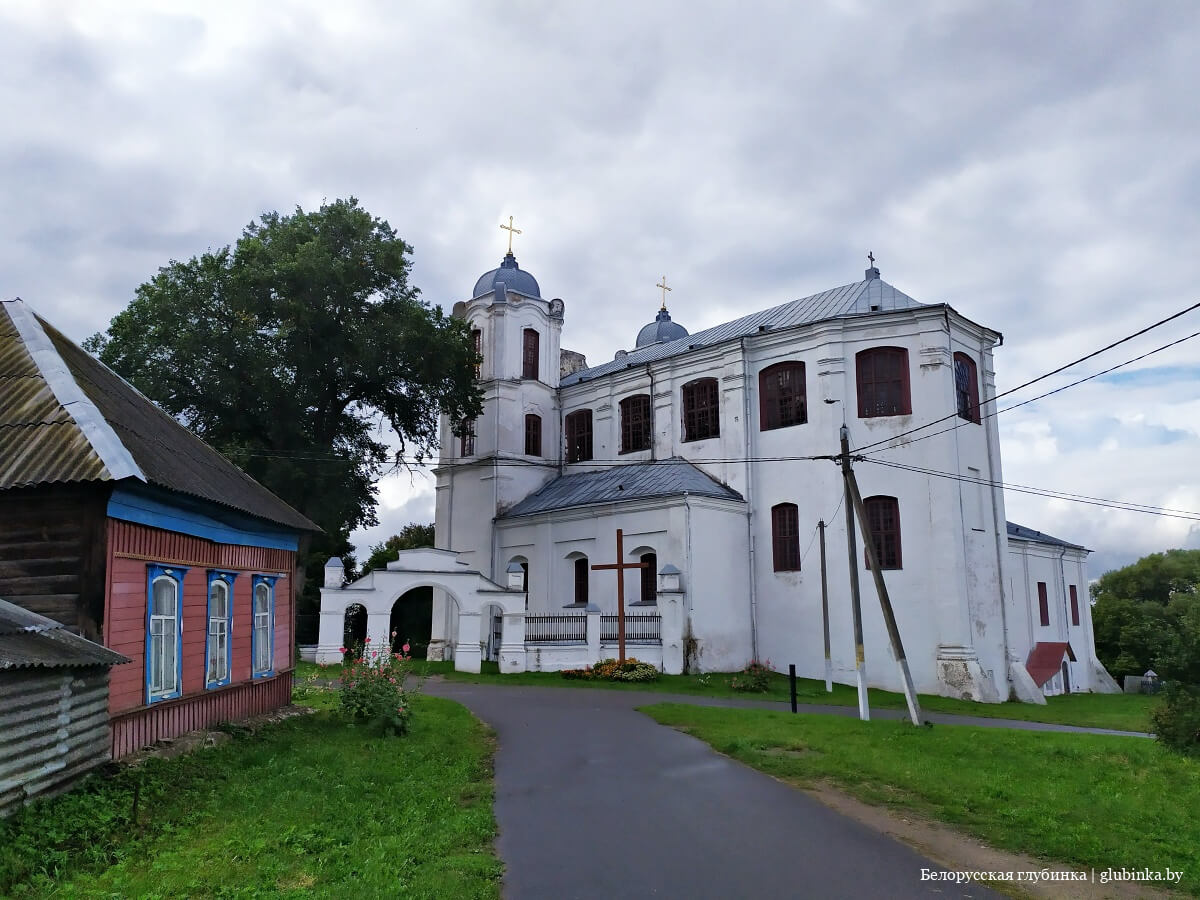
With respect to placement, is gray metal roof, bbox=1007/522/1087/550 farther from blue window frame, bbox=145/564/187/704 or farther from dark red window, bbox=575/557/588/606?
blue window frame, bbox=145/564/187/704

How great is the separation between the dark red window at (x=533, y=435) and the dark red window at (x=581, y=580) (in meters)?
6.33

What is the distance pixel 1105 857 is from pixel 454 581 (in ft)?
65.4

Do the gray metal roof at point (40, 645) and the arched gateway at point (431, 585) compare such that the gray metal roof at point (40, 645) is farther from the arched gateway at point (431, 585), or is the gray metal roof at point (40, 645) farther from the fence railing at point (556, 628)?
the fence railing at point (556, 628)

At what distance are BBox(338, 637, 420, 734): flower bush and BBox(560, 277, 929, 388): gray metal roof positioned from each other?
1843 cm

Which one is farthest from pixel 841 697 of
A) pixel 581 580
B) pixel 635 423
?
pixel 635 423

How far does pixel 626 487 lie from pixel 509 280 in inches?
438

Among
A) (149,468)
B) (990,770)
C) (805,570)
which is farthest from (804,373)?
(149,468)

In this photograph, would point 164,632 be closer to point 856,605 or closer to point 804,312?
point 856,605

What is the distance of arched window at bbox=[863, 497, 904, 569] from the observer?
2573 cm

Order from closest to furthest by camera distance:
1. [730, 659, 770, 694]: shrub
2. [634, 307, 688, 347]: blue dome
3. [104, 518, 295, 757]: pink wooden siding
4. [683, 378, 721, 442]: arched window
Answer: [104, 518, 295, 757]: pink wooden siding, [730, 659, 770, 694]: shrub, [683, 378, 721, 442]: arched window, [634, 307, 688, 347]: blue dome

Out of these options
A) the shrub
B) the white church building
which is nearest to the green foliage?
the white church building

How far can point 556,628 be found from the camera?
2548 cm

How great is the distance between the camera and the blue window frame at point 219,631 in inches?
471

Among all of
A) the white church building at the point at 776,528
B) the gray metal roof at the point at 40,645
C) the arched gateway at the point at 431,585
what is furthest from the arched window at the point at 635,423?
the gray metal roof at the point at 40,645
